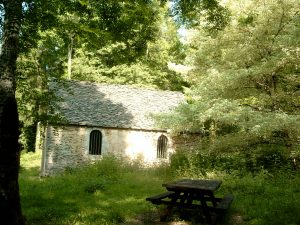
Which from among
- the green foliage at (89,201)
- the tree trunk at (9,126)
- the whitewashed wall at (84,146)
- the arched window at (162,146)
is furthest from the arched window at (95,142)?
the tree trunk at (9,126)

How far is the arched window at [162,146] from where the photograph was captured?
24.0m

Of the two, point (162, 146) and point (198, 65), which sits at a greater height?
point (198, 65)

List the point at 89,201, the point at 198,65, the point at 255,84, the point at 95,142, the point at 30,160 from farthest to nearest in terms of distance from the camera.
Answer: the point at 30,160 < the point at 198,65 < the point at 95,142 < the point at 255,84 < the point at 89,201

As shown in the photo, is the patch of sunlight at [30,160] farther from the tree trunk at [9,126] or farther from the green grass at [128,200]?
the tree trunk at [9,126]

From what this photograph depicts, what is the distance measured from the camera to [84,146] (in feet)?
74.5

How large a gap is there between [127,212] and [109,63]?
96.2 feet

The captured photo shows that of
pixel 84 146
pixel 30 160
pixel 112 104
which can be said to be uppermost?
pixel 112 104

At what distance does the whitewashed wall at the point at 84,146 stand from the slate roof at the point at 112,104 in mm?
578

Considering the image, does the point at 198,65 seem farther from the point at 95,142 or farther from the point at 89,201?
the point at 89,201

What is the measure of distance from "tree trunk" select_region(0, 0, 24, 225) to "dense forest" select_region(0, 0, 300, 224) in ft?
0.06

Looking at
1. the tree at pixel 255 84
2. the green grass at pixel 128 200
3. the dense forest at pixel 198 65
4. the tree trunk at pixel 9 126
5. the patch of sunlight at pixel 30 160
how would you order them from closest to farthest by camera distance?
the tree trunk at pixel 9 126
the dense forest at pixel 198 65
the green grass at pixel 128 200
the tree at pixel 255 84
the patch of sunlight at pixel 30 160

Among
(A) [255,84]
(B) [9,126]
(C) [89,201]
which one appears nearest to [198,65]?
(A) [255,84]

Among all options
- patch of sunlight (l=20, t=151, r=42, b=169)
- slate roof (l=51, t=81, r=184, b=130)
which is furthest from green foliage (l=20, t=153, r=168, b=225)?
patch of sunlight (l=20, t=151, r=42, b=169)

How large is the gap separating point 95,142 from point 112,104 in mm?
3791
